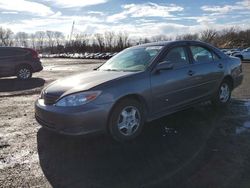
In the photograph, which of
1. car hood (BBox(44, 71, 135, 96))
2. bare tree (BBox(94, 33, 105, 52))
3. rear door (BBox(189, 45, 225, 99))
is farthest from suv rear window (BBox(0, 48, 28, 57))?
bare tree (BBox(94, 33, 105, 52))

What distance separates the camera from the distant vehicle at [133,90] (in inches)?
179

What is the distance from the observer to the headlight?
4525 mm

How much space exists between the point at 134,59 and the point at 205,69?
1590 mm

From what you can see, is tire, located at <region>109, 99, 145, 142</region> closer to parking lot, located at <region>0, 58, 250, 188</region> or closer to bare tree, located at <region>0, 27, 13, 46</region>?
parking lot, located at <region>0, 58, 250, 188</region>

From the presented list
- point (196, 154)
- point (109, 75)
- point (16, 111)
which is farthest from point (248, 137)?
point (16, 111)

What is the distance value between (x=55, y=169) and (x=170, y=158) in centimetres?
151

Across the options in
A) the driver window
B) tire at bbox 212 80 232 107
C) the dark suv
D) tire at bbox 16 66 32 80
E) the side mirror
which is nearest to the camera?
the side mirror

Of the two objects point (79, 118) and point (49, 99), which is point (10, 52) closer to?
point (49, 99)

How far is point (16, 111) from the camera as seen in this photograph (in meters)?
7.24

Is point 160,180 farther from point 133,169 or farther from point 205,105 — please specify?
point 205,105

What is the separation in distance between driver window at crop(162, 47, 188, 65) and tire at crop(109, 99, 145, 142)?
117 cm

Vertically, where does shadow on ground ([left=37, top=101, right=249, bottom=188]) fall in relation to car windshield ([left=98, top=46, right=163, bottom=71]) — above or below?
below

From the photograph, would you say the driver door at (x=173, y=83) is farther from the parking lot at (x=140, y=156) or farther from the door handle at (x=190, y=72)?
the parking lot at (x=140, y=156)

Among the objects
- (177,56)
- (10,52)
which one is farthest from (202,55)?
(10,52)
